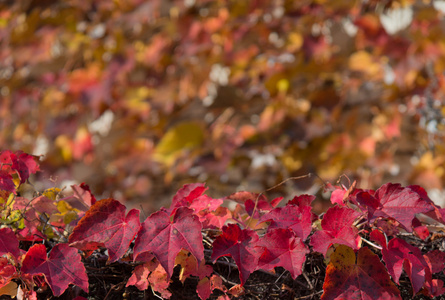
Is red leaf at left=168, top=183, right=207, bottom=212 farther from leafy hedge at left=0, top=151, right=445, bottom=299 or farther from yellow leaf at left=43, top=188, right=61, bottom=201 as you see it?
yellow leaf at left=43, top=188, right=61, bottom=201

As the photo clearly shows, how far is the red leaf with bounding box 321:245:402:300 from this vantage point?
62cm

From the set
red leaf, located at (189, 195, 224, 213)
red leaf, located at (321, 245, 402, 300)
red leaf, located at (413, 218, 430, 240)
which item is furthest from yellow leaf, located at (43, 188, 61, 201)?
red leaf, located at (413, 218, 430, 240)

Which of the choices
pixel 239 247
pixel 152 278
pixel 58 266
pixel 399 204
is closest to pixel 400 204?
pixel 399 204

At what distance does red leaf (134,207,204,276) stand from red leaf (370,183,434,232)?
10.0 inches

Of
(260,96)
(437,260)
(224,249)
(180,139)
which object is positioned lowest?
(180,139)

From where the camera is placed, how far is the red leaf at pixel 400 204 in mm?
622

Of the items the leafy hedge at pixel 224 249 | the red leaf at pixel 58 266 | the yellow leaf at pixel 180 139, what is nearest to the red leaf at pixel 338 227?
the leafy hedge at pixel 224 249

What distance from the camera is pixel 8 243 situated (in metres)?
0.65

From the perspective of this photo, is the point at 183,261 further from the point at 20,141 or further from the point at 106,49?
the point at 20,141

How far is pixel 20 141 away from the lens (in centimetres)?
275

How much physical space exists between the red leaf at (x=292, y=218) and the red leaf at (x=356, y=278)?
6cm

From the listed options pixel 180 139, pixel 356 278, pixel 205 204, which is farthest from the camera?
pixel 180 139

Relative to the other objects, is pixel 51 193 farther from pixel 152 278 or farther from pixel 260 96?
pixel 260 96

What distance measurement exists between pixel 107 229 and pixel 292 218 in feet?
0.90
